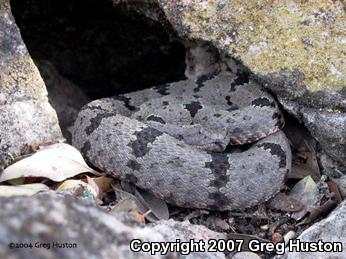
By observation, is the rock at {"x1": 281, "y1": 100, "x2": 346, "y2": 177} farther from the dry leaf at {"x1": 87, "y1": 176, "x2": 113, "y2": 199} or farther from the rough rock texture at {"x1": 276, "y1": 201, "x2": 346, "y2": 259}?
the dry leaf at {"x1": 87, "y1": 176, "x2": 113, "y2": 199}

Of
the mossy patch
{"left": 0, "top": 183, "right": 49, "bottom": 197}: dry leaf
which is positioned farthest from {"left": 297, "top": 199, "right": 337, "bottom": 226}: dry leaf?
{"left": 0, "top": 183, "right": 49, "bottom": 197}: dry leaf

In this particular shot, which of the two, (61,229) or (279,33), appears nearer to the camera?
(61,229)

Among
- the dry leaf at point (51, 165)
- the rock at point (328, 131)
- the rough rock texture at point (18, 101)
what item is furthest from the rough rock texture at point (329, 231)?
the rough rock texture at point (18, 101)

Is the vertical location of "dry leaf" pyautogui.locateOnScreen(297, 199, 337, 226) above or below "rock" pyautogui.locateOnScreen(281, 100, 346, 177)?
below

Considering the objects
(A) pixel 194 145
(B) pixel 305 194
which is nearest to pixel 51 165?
(A) pixel 194 145

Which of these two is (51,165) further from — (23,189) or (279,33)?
(279,33)

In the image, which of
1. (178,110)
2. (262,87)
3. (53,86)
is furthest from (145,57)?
(262,87)

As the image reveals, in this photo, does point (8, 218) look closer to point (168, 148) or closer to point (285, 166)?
point (168, 148)
